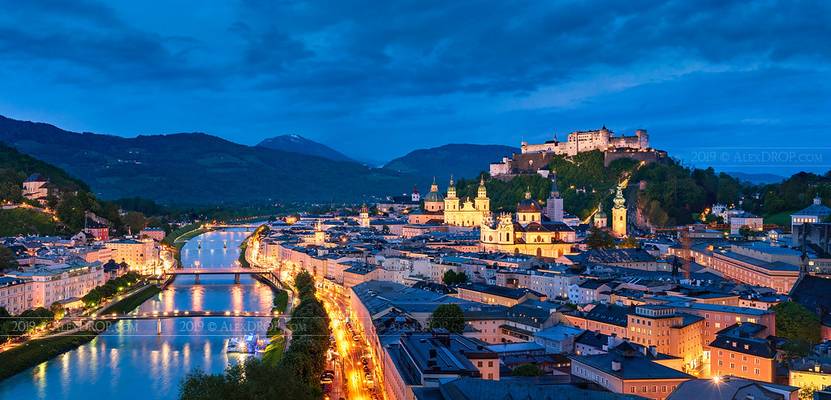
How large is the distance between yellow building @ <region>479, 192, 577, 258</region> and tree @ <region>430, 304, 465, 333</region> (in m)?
14.6

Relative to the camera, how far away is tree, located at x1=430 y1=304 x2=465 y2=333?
61.0ft

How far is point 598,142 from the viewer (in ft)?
156

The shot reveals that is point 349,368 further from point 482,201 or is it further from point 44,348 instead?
point 482,201

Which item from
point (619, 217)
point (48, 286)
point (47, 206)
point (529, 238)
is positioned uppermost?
point (47, 206)

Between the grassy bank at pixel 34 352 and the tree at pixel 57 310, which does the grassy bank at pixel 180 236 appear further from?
the grassy bank at pixel 34 352

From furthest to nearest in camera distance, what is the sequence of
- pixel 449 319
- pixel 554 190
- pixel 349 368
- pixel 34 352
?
pixel 554 190, pixel 34 352, pixel 449 319, pixel 349 368

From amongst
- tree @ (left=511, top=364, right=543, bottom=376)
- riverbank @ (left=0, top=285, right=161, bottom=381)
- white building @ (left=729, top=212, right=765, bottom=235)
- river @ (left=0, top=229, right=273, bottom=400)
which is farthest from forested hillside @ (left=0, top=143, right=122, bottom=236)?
tree @ (left=511, top=364, right=543, bottom=376)

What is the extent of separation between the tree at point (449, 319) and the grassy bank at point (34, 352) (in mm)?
8672

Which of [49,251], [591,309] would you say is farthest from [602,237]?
[49,251]

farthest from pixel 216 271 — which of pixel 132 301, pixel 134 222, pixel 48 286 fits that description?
pixel 134 222

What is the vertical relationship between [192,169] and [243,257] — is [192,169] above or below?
above

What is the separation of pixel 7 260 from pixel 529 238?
60.8 feet

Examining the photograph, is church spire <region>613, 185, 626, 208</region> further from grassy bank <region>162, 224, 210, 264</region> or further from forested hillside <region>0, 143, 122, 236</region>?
forested hillside <region>0, 143, 122, 236</region>

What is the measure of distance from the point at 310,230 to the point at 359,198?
58757 mm
